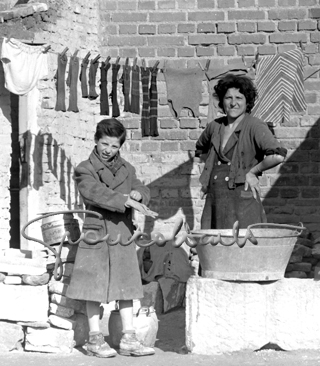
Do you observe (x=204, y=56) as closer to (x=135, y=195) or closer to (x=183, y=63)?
(x=183, y=63)

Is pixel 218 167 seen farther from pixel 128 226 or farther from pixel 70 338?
pixel 70 338

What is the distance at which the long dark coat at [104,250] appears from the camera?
6406 millimetres

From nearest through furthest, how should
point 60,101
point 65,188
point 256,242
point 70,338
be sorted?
point 256,242 → point 70,338 → point 60,101 → point 65,188

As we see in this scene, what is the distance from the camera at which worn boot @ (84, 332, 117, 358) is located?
20.7 ft

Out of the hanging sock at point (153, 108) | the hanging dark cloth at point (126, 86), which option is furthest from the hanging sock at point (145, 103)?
the hanging dark cloth at point (126, 86)

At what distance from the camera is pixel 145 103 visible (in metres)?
9.27

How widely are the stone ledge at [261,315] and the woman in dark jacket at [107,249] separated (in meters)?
0.51

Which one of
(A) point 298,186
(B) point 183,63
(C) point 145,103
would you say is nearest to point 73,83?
(C) point 145,103

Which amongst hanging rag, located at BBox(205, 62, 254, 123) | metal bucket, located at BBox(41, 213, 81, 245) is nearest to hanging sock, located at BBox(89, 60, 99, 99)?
hanging rag, located at BBox(205, 62, 254, 123)

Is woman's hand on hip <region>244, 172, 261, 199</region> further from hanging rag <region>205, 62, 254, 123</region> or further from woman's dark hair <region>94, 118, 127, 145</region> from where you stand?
hanging rag <region>205, 62, 254, 123</region>

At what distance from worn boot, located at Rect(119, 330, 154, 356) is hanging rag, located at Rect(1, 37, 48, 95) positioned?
289 cm

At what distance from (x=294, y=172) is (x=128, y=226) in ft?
11.3

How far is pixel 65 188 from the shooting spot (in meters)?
9.44

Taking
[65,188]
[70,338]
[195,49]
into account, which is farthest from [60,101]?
[70,338]
